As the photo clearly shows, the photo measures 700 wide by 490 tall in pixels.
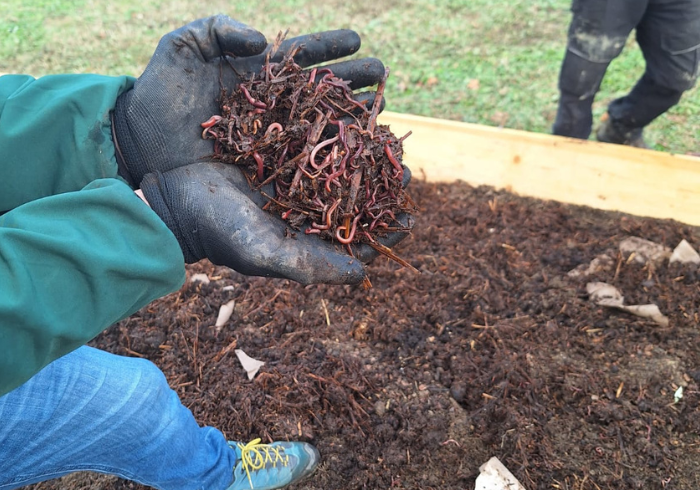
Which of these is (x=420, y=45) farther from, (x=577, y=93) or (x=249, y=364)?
(x=249, y=364)

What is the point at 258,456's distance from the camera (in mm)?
2559

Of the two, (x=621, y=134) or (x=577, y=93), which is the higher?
(x=577, y=93)

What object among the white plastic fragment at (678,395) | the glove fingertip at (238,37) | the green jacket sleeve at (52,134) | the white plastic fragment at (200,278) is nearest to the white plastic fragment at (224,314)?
the white plastic fragment at (200,278)

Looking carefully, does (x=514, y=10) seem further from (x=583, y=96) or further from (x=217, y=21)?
(x=217, y=21)

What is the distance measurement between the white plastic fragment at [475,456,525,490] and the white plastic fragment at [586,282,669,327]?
1348mm

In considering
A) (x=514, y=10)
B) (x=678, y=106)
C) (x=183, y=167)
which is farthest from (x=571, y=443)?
(x=514, y=10)

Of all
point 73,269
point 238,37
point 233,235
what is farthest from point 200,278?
point 73,269

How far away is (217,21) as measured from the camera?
2.31 meters

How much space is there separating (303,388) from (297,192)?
113 cm

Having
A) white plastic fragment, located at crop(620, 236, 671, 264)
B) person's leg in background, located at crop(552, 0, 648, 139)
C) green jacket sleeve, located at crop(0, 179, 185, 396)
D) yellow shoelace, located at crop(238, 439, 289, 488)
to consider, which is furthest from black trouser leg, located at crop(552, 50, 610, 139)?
green jacket sleeve, located at crop(0, 179, 185, 396)

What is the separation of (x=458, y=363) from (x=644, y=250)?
1.66 meters

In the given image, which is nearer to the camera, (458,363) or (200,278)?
(458,363)

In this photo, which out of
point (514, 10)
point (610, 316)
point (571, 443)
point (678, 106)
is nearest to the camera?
point (571, 443)

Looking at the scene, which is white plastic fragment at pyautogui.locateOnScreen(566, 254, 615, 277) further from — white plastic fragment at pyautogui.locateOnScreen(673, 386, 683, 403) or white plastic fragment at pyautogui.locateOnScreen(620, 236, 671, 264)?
white plastic fragment at pyautogui.locateOnScreen(673, 386, 683, 403)
